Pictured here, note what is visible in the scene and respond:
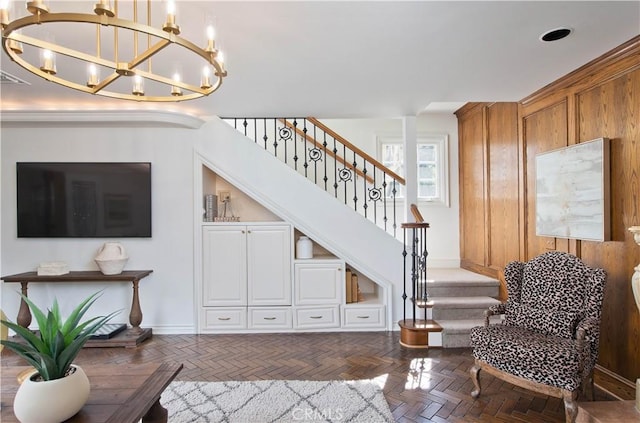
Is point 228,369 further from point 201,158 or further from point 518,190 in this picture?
point 518,190

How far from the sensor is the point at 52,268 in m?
3.71

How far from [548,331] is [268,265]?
2755 mm

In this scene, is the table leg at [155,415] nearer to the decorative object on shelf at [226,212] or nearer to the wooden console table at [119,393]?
the wooden console table at [119,393]

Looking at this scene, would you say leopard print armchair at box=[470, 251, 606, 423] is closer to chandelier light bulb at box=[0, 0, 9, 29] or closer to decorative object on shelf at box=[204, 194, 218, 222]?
decorative object on shelf at box=[204, 194, 218, 222]

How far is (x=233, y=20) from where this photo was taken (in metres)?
2.13

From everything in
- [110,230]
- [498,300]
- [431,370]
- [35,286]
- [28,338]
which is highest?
[110,230]

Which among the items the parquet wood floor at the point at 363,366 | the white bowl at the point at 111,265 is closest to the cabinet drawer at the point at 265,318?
the parquet wood floor at the point at 363,366

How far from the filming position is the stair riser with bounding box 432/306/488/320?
3.87m

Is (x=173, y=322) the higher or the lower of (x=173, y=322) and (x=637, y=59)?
the lower

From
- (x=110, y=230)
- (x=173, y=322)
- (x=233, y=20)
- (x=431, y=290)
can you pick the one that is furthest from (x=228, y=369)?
(x=233, y=20)

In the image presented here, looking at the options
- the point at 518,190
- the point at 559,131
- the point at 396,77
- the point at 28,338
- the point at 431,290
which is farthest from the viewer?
the point at 431,290

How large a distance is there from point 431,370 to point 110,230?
369 cm

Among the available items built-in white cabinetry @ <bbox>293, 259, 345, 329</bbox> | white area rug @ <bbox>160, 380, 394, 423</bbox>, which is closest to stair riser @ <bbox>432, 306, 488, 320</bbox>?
built-in white cabinetry @ <bbox>293, 259, 345, 329</bbox>

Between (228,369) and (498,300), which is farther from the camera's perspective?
Answer: (498,300)
